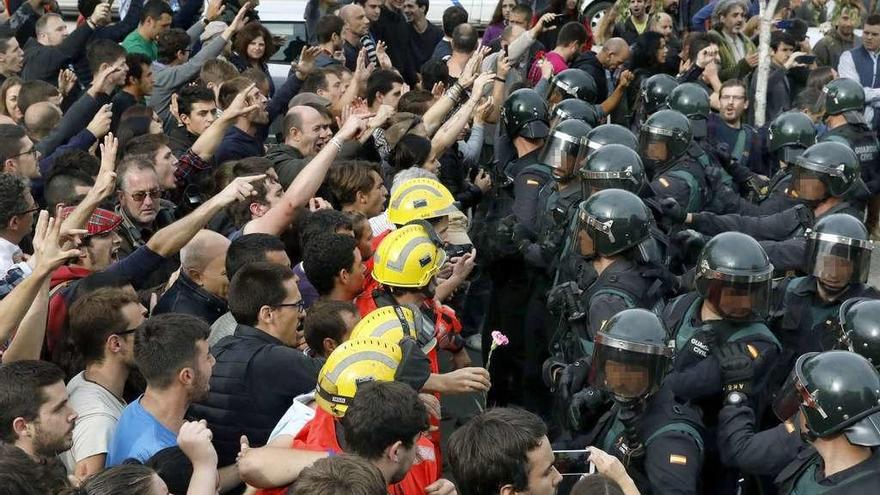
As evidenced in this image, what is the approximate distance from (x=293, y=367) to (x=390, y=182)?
11.6ft

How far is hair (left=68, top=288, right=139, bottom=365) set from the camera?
209 inches

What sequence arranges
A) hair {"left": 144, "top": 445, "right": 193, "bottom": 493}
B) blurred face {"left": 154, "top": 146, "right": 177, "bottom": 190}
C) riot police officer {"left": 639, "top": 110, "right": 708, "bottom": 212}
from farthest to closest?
riot police officer {"left": 639, "top": 110, "right": 708, "bottom": 212}
blurred face {"left": 154, "top": 146, "right": 177, "bottom": 190}
hair {"left": 144, "top": 445, "right": 193, "bottom": 493}

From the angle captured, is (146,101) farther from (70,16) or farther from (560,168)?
(70,16)

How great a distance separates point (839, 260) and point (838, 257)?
16 millimetres

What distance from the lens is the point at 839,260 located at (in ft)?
21.3

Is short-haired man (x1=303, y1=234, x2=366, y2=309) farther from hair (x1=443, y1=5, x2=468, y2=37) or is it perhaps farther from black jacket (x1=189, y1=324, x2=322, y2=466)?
hair (x1=443, y1=5, x2=468, y2=37)

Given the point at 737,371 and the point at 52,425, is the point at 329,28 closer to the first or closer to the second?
the point at 737,371

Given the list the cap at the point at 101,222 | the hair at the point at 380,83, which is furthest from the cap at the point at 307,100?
the cap at the point at 101,222

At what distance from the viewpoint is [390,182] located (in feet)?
28.0

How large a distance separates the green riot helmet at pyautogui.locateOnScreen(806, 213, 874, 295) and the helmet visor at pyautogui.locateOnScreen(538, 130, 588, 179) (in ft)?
6.59

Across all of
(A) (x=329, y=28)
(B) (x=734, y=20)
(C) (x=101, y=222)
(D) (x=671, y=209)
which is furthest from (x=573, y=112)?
(B) (x=734, y=20)

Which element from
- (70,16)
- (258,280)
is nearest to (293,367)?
(258,280)

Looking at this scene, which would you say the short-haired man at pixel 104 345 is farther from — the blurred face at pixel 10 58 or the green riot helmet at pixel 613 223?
the blurred face at pixel 10 58

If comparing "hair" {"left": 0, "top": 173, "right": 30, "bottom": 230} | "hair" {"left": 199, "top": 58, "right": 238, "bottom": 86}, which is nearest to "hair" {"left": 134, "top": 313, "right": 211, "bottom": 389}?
"hair" {"left": 0, "top": 173, "right": 30, "bottom": 230}
